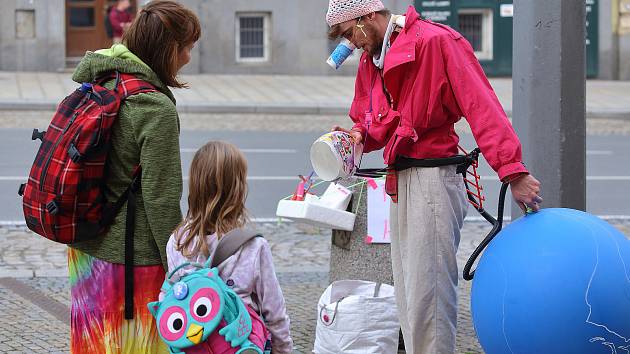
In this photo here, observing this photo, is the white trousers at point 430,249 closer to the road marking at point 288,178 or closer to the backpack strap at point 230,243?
the backpack strap at point 230,243

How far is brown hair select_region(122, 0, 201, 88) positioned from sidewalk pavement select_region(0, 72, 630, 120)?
14.9 metres

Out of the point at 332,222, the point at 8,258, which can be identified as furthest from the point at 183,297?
the point at 8,258

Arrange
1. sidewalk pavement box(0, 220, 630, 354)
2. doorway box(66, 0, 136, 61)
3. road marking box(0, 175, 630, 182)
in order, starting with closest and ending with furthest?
sidewalk pavement box(0, 220, 630, 354) → road marking box(0, 175, 630, 182) → doorway box(66, 0, 136, 61)

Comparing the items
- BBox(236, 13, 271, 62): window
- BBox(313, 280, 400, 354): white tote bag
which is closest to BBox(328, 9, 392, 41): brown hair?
BBox(313, 280, 400, 354): white tote bag

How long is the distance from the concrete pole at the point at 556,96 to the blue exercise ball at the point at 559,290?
94 centimetres

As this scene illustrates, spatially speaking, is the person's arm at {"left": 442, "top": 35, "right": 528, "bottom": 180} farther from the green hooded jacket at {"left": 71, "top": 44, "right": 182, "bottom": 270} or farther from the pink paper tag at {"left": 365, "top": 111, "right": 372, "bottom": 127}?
the green hooded jacket at {"left": 71, "top": 44, "right": 182, "bottom": 270}

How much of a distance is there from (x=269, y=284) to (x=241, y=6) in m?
20.3

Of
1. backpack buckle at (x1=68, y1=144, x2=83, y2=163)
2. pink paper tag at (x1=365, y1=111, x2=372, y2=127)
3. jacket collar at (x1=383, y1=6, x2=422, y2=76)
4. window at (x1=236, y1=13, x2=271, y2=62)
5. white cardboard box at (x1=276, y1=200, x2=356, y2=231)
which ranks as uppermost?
window at (x1=236, y1=13, x2=271, y2=62)

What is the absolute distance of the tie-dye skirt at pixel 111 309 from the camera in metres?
4.23

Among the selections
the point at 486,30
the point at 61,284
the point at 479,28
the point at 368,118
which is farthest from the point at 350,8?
the point at 479,28

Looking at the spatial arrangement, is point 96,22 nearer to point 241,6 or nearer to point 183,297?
point 241,6

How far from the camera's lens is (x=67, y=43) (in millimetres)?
24094

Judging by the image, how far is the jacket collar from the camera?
4.53 meters

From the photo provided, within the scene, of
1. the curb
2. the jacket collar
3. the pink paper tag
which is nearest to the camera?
the jacket collar
